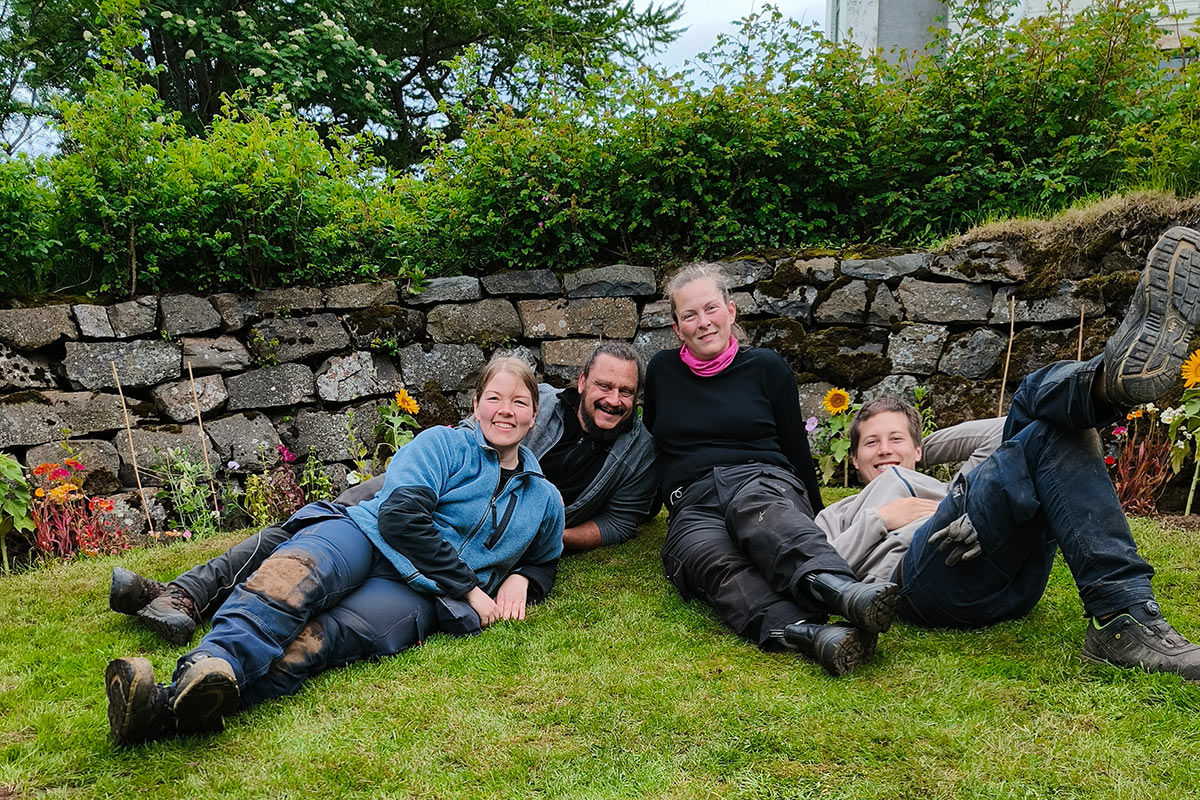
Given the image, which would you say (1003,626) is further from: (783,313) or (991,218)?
(991,218)

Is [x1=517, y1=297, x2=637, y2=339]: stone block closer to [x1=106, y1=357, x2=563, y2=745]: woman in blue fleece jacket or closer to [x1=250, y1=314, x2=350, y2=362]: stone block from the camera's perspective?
[x1=250, y1=314, x2=350, y2=362]: stone block

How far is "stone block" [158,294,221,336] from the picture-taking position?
15.2 ft

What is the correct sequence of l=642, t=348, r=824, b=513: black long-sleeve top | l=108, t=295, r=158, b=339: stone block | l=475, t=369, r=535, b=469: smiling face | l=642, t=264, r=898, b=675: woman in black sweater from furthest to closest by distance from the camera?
l=108, t=295, r=158, b=339: stone block < l=642, t=348, r=824, b=513: black long-sleeve top < l=475, t=369, r=535, b=469: smiling face < l=642, t=264, r=898, b=675: woman in black sweater

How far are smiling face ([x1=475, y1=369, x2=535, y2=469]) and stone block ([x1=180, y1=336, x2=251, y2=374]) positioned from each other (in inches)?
101

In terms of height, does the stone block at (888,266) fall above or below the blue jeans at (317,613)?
Result: above

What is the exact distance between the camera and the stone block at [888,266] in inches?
192

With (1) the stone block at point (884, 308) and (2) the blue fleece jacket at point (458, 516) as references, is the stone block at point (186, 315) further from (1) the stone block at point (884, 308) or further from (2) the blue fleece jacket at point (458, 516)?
(1) the stone block at point (884, 308)

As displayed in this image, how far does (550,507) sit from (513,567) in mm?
270

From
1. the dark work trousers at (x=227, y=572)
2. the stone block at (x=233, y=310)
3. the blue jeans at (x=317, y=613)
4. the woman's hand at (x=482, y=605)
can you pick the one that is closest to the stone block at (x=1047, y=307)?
the woman's hand at (x=482, y=605)

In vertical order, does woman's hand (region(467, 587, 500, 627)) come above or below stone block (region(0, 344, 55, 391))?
below

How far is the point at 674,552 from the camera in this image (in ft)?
9.71

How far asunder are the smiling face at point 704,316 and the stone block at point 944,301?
211 cm

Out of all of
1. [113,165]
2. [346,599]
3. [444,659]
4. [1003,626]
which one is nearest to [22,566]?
[113,165]

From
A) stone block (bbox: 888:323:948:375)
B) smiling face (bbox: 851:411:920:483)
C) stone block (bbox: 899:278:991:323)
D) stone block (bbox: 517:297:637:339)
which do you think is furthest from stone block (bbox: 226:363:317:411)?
stone block (bbox: 899:278:991:323)
